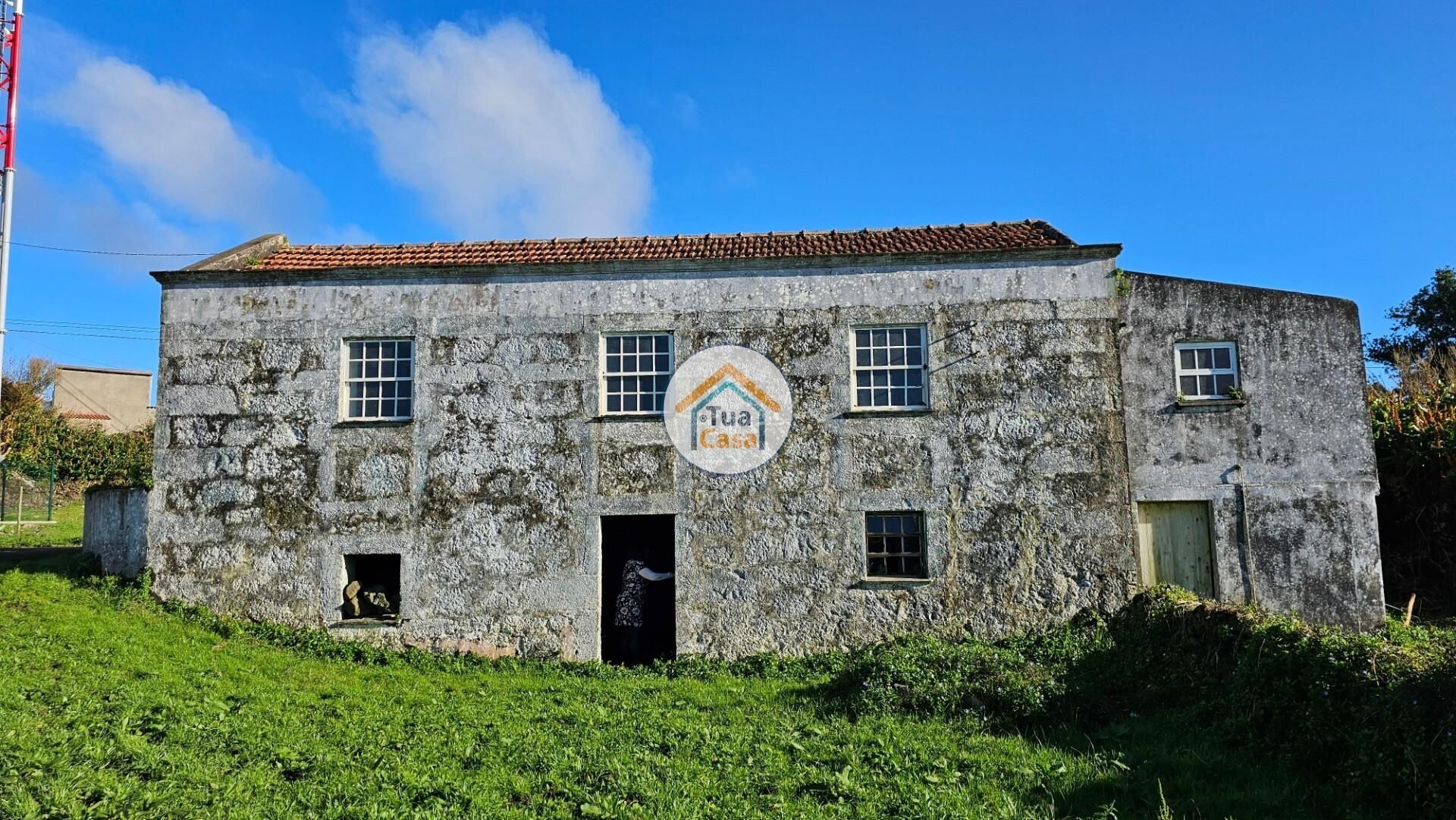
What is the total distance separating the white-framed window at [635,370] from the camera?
13.6 m

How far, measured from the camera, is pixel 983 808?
698 centimetres

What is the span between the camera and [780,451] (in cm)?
1336

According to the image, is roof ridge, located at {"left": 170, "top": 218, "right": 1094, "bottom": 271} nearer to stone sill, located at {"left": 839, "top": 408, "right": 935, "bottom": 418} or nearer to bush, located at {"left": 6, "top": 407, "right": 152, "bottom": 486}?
stone sill, located at {"left": 839, "top": 408, "right": 935, "bottom": 418}

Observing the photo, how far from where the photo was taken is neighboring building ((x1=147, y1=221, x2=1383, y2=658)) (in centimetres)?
Answer: 1309

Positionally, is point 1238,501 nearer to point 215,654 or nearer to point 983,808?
point 983,808

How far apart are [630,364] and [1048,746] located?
7917 millimetres

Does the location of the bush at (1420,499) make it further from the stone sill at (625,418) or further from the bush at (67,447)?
the bush at (67,447)

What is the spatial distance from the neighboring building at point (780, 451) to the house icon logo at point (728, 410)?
21 centimetres

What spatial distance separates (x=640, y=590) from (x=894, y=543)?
395 centimetres

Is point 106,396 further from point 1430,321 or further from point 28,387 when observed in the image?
point 1430,321

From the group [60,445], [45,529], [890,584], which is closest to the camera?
[890,584]

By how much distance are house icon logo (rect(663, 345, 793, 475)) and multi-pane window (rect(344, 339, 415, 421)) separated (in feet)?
13.6

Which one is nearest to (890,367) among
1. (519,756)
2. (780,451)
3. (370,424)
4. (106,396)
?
(780,451)

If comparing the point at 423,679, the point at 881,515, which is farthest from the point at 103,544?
the point at 881,515
